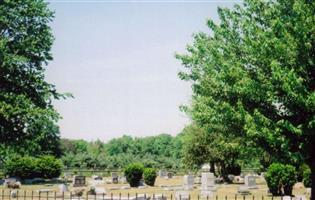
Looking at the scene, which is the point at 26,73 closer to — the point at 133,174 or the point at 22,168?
the point at 133,174

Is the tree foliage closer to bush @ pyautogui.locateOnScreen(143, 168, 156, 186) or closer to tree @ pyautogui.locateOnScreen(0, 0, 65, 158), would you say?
bush @ pyautogui.locateOnScreen(143, 168, 156, 186)

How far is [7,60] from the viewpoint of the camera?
27.8 meters

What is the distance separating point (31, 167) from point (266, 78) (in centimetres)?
4043

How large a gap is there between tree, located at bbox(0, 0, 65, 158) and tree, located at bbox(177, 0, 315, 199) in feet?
44.7

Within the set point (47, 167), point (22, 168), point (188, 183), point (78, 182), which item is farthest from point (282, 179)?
point (22, 168)

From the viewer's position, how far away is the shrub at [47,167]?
5319 cm

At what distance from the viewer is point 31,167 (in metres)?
52.4

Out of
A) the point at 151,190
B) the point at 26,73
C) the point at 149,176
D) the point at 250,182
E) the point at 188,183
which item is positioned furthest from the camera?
the point at 149,176

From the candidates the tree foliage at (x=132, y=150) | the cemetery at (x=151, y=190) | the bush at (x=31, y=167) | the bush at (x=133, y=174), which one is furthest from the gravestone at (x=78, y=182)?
the tree foliage at (x=132, y=150)

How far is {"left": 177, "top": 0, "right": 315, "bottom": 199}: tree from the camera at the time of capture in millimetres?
15836

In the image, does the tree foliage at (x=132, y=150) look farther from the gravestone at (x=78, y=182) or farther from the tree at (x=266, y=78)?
the tree at (x=266, y=78)

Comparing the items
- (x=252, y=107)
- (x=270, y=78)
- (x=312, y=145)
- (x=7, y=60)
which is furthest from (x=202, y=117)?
(x=7, y=60)

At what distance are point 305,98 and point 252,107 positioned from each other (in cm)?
244

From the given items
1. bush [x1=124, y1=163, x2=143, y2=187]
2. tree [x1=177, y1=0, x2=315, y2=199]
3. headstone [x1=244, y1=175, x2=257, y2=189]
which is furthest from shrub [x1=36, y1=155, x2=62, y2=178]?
tree [x1=177, y1=0, x2=315, y2=199]
